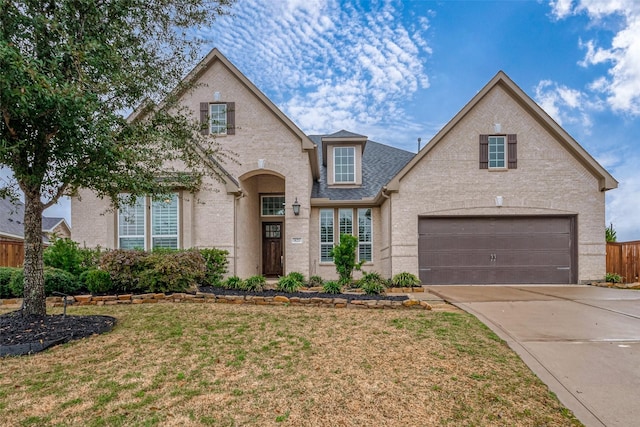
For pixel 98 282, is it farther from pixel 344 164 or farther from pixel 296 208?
pixel 344 164

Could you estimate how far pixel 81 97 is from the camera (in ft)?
16.1

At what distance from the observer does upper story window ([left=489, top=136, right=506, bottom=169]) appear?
1266 cm

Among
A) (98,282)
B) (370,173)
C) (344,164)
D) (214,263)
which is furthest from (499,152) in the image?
(98,282)

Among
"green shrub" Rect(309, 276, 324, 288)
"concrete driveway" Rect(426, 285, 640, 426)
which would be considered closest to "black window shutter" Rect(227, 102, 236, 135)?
"green shrub" Rect(309, 276, 324, 288)

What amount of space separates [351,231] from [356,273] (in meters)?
1.66

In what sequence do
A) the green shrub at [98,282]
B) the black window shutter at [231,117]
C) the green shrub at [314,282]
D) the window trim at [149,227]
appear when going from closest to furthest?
the green shrub at [98,282] < the green shrub at [314,282] < the window trim at [149,227] < the black window shutter at [231,117]

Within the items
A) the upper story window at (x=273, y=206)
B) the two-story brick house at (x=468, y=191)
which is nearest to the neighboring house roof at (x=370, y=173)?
the two-story brick house at (x=468, y=191)

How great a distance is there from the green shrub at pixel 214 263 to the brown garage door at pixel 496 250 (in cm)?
661

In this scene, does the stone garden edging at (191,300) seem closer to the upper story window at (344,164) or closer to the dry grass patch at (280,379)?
the dry grass patch at (280,379)

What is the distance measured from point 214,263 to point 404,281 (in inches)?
231

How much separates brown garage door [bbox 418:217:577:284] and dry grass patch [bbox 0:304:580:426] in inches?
248

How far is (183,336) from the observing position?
5836 mm

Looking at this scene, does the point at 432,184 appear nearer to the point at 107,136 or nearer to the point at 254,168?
the point at 254,168

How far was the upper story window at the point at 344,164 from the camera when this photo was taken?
15.3 metres
